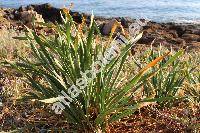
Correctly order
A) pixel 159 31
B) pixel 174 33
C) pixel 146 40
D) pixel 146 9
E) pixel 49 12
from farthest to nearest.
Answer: pixel 146 9
pixel 49 12
pixel 159 31
pixel 174 33
pixel 146 40

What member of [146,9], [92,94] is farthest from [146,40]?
[146,9]

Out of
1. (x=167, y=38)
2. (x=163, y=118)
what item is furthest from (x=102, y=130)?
(x=167, y=38)

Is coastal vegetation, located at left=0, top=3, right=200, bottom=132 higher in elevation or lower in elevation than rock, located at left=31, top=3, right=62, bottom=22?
higher

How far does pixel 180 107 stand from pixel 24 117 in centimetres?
122

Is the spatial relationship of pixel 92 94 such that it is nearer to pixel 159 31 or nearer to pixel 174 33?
pixel 174 33

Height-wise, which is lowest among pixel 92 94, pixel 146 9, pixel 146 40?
pixel 146 9

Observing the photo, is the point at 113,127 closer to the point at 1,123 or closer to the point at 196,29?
the point at 1,123

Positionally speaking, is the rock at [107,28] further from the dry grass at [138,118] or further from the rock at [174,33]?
the dry grass at [138,118]

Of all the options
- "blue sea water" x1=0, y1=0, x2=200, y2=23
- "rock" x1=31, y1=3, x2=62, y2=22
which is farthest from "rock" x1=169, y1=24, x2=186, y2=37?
"rock" x1=31, y1=3, x2=62, y2=22

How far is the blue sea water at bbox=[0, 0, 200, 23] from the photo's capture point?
25859 mm

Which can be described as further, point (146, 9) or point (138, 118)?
point (146, 9)

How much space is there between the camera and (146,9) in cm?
3047

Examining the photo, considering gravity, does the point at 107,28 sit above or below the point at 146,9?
above

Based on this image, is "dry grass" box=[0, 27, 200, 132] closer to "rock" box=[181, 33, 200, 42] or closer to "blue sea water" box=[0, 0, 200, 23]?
"rock" box=[181, 33, 200, 42]
